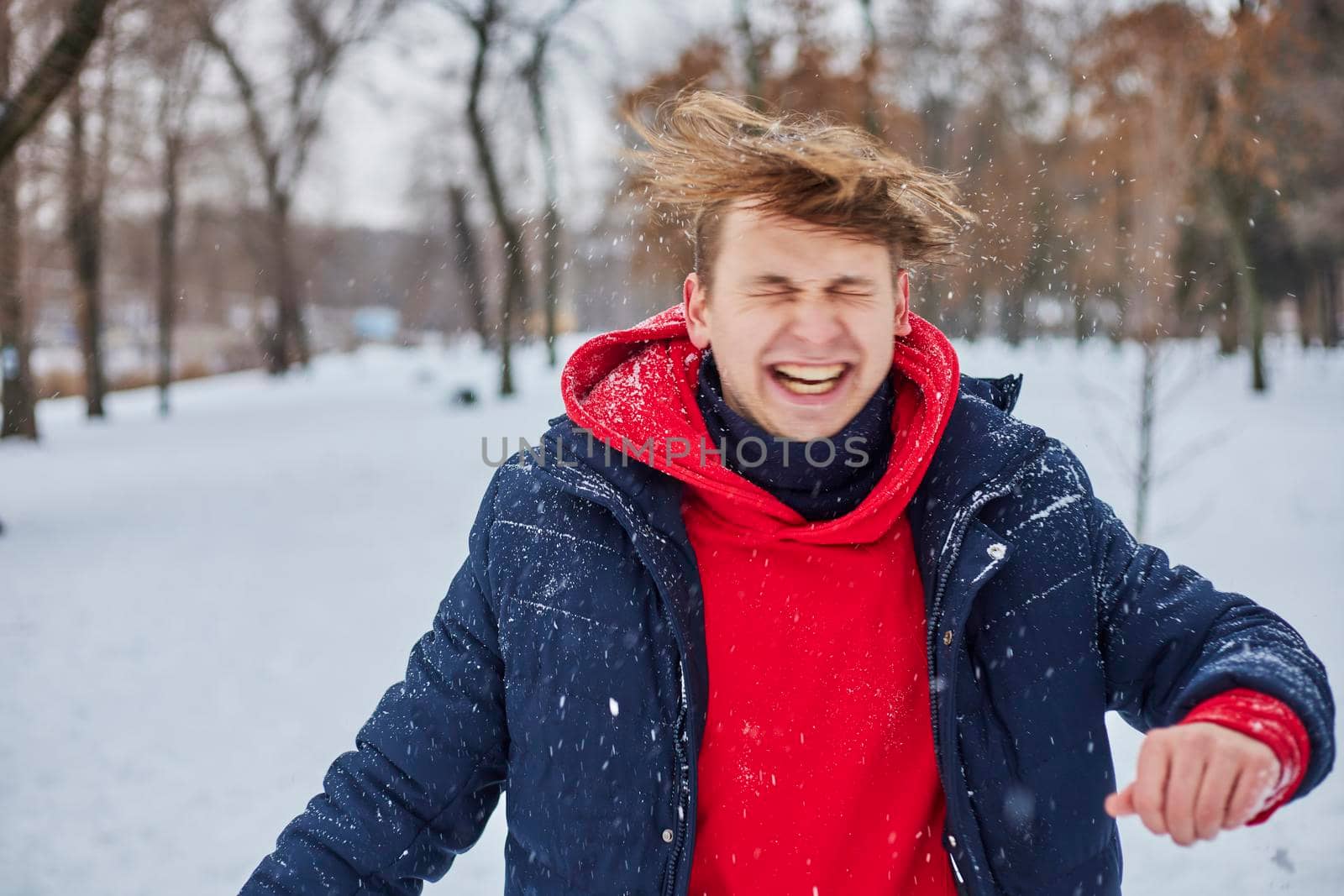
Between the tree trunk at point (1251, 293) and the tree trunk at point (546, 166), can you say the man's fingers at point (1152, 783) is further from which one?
the tree trunk at point (546, 166)

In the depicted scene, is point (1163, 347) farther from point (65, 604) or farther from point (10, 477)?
point (10, 477)

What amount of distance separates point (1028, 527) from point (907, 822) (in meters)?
0.51

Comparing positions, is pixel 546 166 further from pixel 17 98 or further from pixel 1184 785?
pixel 1184 785

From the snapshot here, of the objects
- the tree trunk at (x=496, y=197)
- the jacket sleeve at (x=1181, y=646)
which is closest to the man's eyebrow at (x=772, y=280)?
the jacket sleeve at (x=1181, y=646)

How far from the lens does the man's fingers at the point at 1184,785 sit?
1.15 m

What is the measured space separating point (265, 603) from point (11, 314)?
324 inches

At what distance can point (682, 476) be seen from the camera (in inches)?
63.2

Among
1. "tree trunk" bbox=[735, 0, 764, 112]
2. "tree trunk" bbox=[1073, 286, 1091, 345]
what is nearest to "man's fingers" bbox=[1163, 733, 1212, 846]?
"tree trunk" bbox=[735, 0, 764, 112]

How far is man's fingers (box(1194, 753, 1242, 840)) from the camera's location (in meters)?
1.15

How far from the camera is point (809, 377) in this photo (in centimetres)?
162

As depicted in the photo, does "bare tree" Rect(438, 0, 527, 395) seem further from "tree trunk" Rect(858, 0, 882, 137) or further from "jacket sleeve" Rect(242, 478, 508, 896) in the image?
"jacket sleeve" Rect(242, 478, 508, 896)

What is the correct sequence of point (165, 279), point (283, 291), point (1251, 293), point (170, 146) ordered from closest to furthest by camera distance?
point (1251, 293) → point (170, 146) → point (165, 279) → point (283, 291)

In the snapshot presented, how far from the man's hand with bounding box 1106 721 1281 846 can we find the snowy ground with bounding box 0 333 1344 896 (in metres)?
2.52

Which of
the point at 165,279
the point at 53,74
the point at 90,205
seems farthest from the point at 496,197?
the point at 53,74
